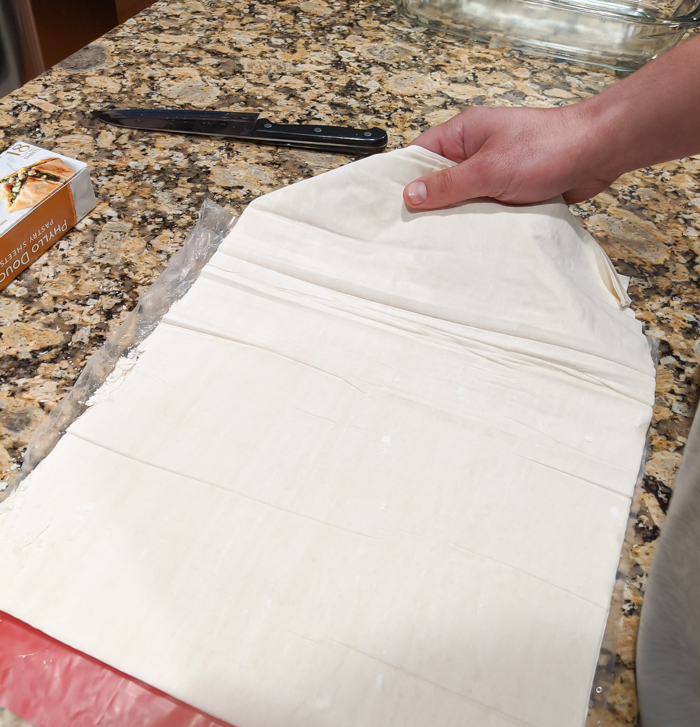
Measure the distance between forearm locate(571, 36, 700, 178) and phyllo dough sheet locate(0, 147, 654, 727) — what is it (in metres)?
0.12

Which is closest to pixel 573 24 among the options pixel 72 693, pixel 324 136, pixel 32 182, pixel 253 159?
pixel 324 136

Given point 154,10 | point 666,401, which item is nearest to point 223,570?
point 666,401

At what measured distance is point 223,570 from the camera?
1.44 ft

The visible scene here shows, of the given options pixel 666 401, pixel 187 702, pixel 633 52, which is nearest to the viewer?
pixel 187 702

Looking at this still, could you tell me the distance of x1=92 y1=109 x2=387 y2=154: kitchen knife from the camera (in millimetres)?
823

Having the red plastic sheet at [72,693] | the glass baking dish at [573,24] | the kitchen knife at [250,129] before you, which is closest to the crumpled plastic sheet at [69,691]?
the red plastic sheet at [72,693]

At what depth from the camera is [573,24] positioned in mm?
1010

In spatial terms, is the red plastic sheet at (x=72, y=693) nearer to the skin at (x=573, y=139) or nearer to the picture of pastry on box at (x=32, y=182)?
the picture of pastry on box at (x=32, y=182)

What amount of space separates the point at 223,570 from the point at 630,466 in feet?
1.24

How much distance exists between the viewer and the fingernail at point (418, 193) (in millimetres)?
668

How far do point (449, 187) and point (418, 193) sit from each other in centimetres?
4

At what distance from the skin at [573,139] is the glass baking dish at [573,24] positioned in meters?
0.35

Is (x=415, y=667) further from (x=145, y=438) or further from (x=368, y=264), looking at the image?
(x=368, y=264)

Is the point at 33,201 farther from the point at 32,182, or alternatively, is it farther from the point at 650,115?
the point at 650,115
